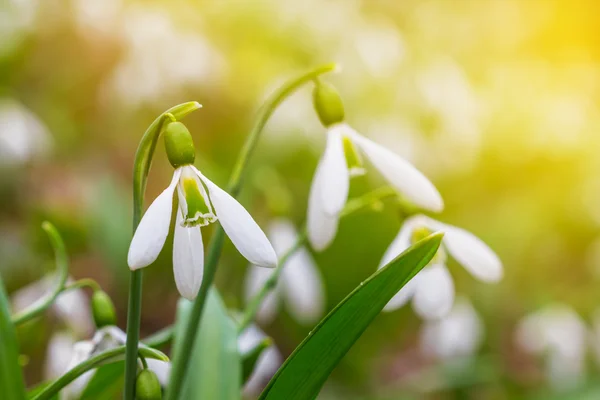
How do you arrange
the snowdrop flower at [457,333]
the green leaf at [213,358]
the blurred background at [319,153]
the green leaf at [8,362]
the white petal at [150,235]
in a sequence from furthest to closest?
the blurred background at [319,153], the snowdrop flower at [457,333], the green leaf at [213,358], the green leaf at [8,362], the white petal at [150,235]

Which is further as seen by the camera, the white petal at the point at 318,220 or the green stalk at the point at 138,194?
the white petal at the point at 318,220

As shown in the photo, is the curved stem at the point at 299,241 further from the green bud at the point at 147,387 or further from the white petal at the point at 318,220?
the green bud at the point at 147,387

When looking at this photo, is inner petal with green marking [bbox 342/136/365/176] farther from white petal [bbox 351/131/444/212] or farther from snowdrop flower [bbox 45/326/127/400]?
snowdrop flower [bbox 45/326/127/400]

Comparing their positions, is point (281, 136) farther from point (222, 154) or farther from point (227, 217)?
point (227, 217)

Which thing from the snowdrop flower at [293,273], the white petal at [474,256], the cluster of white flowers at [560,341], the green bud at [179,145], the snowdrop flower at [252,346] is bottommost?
the cluster of white flowers at [560,341]

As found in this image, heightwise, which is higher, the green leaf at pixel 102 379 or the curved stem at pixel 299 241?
the curved stem at pixel 299 241

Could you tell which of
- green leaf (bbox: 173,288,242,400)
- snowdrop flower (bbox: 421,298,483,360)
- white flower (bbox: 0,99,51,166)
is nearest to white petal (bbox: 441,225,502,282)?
green leaf (bbox: 173,288,242,400)

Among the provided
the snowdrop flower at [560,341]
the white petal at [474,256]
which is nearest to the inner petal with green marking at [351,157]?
the white petal at [474,256]
